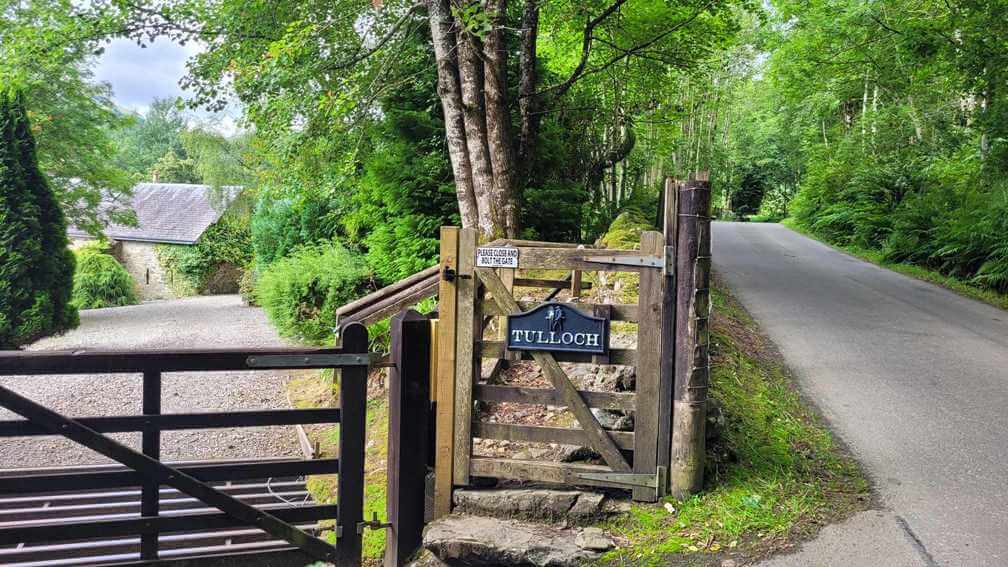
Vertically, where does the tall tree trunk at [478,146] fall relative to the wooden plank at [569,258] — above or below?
above

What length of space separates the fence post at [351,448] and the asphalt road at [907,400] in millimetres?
2388

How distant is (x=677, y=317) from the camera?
4500mm

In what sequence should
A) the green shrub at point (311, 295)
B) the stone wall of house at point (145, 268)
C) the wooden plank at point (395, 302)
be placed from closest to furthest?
the wooden plank at point (395, 302)
the green shrub at point (311, 295)
the stone wall of house at point (145, 268)

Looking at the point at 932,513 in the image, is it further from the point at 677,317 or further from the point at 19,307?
the point at 19,307

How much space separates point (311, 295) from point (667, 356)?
21.4 ft

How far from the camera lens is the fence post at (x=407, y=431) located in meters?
4.37

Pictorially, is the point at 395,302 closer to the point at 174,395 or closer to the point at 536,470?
the point at 536,470

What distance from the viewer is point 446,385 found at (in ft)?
15.4

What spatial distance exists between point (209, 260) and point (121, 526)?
3189cm

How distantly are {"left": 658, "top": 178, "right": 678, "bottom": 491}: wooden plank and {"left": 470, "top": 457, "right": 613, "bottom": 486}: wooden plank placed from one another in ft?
1.28

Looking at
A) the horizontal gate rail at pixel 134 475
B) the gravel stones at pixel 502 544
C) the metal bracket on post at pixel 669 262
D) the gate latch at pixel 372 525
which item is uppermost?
the metal bracket on post at pixel 669 262

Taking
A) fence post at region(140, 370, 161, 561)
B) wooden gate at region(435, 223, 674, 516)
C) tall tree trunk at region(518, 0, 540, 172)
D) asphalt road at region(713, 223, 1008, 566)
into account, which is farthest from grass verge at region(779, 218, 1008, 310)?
fence post at region(140, 370, 161, 561)

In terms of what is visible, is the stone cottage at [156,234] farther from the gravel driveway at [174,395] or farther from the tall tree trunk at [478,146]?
the tall tree trunk at [478,146]

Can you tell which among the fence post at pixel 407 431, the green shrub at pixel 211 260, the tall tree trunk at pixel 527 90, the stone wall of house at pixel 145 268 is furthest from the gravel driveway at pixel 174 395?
the stone wall of house at pixel 145 268
